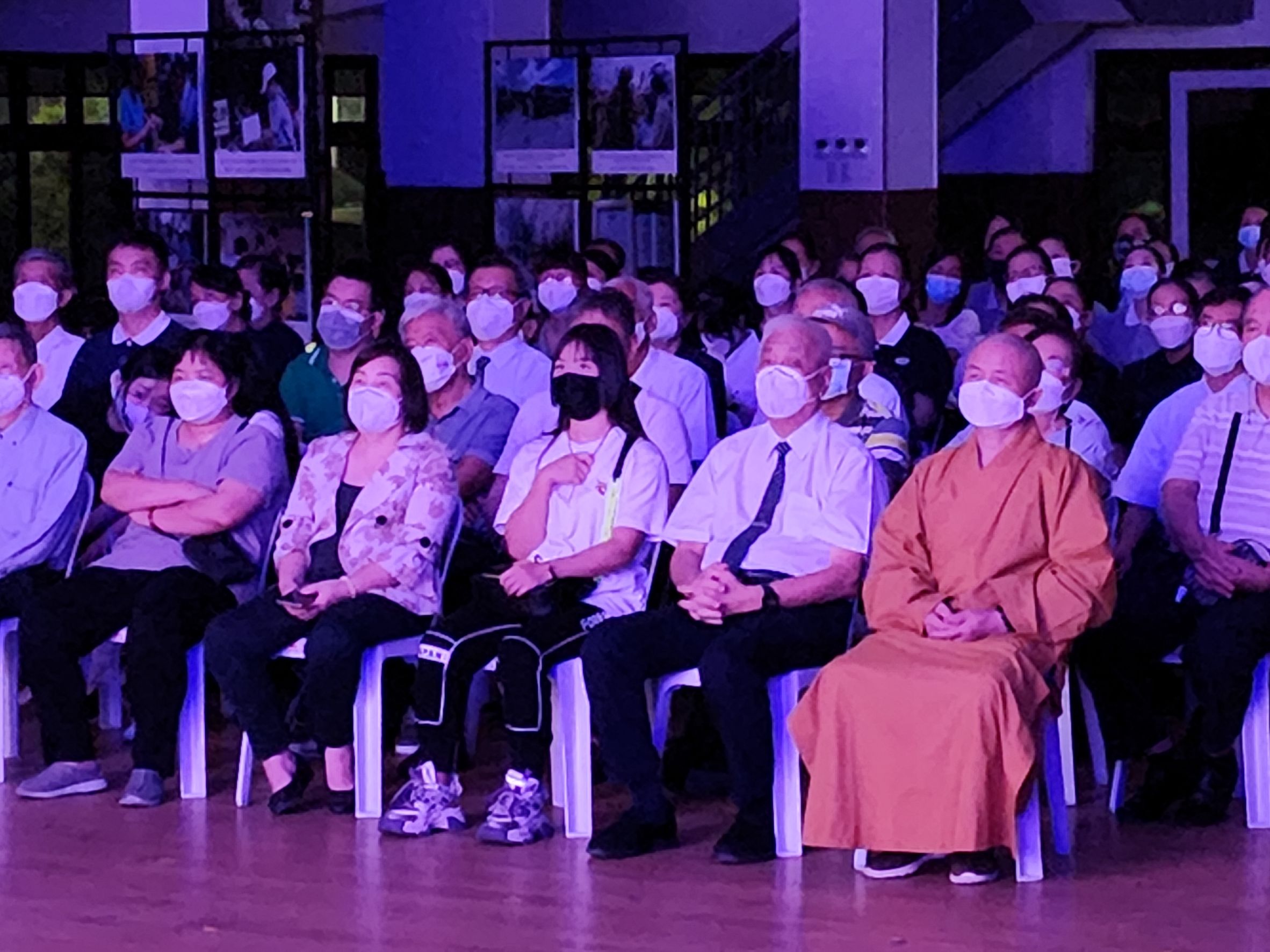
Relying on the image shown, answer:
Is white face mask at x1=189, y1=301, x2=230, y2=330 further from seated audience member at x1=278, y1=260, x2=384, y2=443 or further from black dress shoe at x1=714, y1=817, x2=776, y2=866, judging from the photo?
black dress shoe at x1=714, y1=817, x2=776, y2=866

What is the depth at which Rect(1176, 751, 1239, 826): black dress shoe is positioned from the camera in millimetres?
5719

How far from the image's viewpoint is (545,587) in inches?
229

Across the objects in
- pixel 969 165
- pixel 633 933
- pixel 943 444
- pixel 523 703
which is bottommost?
pixel 633 933

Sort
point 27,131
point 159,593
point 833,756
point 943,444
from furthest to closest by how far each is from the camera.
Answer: point 27,131 < point 943,444 < point 159,593 < point 833,756

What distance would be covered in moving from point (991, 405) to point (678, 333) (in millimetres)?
2624

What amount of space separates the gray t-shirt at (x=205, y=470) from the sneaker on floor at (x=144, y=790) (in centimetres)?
57

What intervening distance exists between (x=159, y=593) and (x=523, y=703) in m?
1.10

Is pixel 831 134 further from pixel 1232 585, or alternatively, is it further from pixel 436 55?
pixel 1232 585

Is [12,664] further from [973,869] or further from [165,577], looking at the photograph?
[973,869]

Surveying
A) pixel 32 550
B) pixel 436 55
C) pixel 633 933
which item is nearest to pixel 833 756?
pixel 633 933

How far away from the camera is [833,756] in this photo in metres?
5.25

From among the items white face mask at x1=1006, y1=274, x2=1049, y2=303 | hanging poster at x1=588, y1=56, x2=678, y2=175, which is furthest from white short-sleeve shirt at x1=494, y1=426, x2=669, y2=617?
hanging poster at x1=588, y1=56, x2=678, y2=175

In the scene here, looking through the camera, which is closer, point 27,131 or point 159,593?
point 159,593

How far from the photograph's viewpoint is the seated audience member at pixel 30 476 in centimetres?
645
